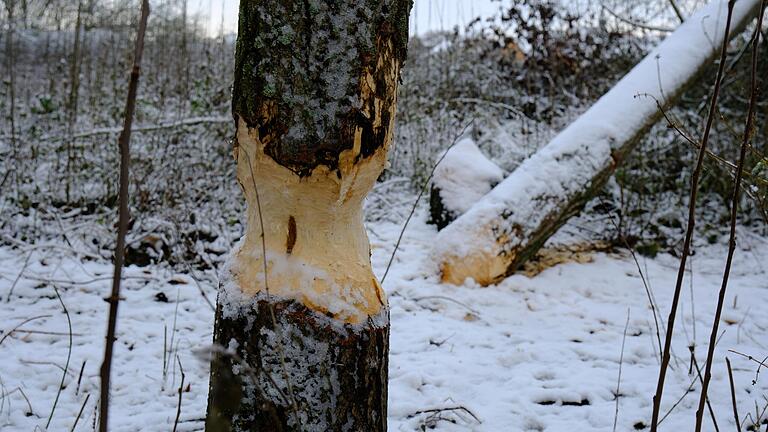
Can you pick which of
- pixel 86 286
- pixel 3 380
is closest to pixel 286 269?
pixel 3 380

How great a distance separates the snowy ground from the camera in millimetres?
1889

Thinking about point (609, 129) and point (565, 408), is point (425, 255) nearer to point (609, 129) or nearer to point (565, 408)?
→ point (609, 129)

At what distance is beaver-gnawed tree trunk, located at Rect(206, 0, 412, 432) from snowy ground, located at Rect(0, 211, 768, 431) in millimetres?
277

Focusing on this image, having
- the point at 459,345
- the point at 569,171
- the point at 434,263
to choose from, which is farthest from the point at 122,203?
the point at 569,171

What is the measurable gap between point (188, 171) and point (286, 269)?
3.73 meters

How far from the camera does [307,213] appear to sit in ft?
4.05

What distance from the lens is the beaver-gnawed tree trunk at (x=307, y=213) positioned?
43.3 inches

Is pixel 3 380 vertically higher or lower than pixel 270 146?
lower

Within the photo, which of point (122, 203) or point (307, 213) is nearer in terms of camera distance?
point (122, 203)

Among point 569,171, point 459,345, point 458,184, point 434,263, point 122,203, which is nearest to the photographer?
point 122,203

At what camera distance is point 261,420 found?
116cm

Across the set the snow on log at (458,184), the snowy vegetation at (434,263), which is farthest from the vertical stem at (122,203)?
the snow on log at (458,184)

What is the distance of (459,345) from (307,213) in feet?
4.95

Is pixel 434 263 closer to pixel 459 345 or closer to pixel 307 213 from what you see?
pixel 459 345
